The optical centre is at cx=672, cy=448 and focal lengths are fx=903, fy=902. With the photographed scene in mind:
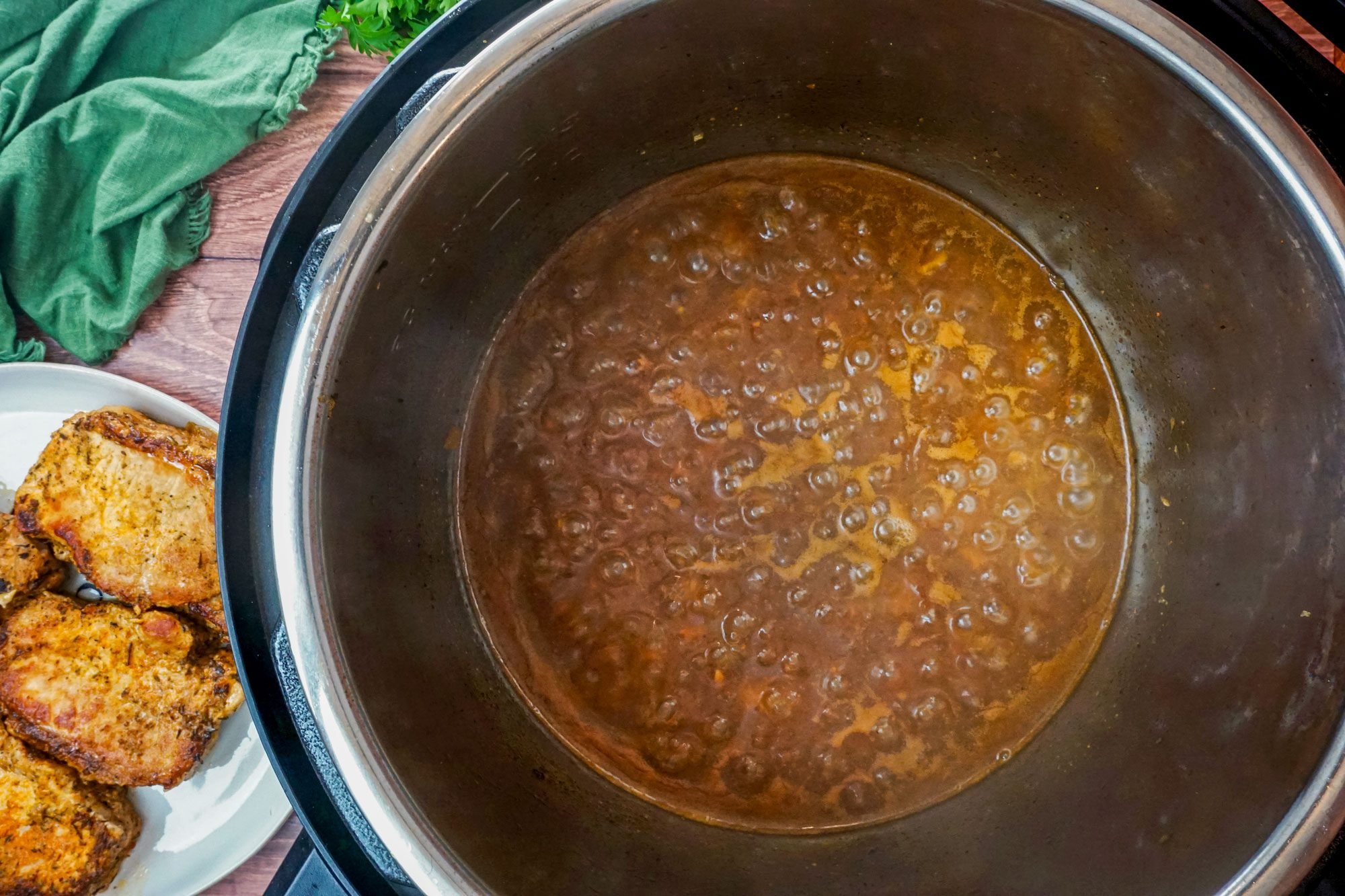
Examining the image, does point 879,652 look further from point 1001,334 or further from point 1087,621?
point 1001,334

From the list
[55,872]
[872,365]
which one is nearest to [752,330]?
[872,365]

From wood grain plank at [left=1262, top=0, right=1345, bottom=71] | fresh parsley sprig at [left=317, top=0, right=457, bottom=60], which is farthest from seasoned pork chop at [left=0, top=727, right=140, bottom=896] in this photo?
wood grain plank at [left=1262, top=0, right=1345, bottom=71]

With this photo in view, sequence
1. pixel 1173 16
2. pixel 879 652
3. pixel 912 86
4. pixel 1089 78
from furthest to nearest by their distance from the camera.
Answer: pixel 879 652 → pixel 912 86 → pixel 1089 78 → pixel 1173 16

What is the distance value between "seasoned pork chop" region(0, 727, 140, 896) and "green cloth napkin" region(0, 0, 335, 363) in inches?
22.4

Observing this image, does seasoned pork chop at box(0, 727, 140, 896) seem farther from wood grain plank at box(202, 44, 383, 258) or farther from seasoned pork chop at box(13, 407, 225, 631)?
wood grain plank at box(202, 44, 383, 258)

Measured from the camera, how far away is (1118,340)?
4.09 feet

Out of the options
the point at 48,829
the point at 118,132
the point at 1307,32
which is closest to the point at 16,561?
the point at 48,829

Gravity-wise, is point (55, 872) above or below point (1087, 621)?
below

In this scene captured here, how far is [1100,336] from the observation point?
4.16ft

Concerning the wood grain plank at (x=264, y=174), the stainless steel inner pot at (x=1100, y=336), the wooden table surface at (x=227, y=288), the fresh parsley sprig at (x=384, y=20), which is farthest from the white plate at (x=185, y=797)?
the fresh parsley sprig at (x=384, y=20)

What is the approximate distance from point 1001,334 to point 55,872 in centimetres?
145

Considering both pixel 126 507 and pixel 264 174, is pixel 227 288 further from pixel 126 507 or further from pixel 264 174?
pixel 126 507

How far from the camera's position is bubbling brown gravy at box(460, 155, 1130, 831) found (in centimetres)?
121

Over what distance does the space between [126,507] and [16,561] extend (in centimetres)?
18
